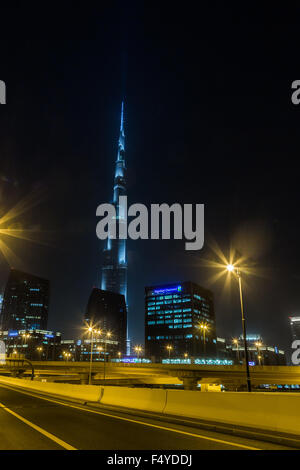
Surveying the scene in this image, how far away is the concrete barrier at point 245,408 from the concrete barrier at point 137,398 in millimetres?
926

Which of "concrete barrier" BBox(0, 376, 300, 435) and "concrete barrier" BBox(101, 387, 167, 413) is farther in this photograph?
"concrete barrier" BBox(101, 387, 167, 413)

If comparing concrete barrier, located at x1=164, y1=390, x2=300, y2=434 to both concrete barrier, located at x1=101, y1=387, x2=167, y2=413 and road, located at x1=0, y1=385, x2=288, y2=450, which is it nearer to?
concrete barrier, located at x1=101, y1=387, x2=167, y2=413

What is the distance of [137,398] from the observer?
58.6 ft

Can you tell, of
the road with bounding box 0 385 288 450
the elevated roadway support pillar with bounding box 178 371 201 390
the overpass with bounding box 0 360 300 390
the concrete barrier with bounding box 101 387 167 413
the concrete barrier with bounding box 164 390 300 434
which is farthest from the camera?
the elevated roadway support pillar with bounding box 178 371 201 390

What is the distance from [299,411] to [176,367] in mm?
59923

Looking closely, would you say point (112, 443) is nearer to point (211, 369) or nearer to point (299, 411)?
point (299, 411)

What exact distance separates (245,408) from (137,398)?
759cm

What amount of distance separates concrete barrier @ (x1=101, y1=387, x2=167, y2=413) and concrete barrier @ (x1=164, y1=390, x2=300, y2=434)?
93 centimetres

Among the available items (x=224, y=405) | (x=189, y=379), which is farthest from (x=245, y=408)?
(x=189, y=379)

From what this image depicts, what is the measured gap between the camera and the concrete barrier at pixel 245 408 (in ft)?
34.4

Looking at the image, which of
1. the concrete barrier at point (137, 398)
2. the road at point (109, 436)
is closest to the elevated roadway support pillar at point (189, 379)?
the concrete barrier at point (137, 398)

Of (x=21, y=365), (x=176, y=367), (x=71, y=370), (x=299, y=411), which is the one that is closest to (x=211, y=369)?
(x=176, y=367)

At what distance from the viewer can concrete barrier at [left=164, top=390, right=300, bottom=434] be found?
10477mm

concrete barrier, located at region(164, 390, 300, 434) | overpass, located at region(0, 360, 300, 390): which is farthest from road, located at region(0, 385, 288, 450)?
overpass, located at region(0, 360, 300, 390)
